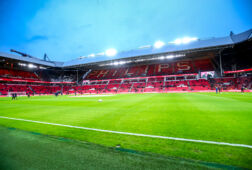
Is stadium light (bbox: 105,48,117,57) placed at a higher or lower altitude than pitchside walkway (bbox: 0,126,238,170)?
higher

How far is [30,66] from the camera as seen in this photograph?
161 ft

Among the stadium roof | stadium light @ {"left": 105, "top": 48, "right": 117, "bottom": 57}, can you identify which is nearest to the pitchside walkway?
the stadium roof

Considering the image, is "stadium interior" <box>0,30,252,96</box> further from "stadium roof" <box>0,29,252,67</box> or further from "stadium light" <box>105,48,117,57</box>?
"stadium light" <box>105,48,117,57</box>

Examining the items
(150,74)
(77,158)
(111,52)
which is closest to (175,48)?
(150,74)

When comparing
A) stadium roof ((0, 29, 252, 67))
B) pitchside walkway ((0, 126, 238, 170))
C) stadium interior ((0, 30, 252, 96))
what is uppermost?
→ stadium roof ((0, 29, 252, 67))

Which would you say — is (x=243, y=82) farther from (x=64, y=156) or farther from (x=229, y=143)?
(x=64, y=156)

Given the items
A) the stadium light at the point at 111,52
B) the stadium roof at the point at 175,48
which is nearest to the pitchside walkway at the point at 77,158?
the stadium roof at the point at 175,48

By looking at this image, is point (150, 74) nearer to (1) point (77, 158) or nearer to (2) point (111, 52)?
(2) point (111, 52)

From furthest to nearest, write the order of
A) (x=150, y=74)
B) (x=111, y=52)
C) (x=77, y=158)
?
(x=150, y=74)
(x=111, y=52)
(x=77, y=158)

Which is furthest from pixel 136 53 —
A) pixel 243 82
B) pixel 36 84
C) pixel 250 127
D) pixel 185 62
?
pixel 36 84

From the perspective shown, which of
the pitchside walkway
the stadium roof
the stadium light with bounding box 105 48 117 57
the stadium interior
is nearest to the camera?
the pitchside walkway

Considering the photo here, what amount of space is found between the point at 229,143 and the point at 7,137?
6204 millimetres

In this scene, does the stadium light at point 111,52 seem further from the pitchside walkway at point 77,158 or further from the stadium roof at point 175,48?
the pitchside walkway at point 77,158

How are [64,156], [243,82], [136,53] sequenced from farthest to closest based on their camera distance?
[136,53] < [243,82] < [64,156]
